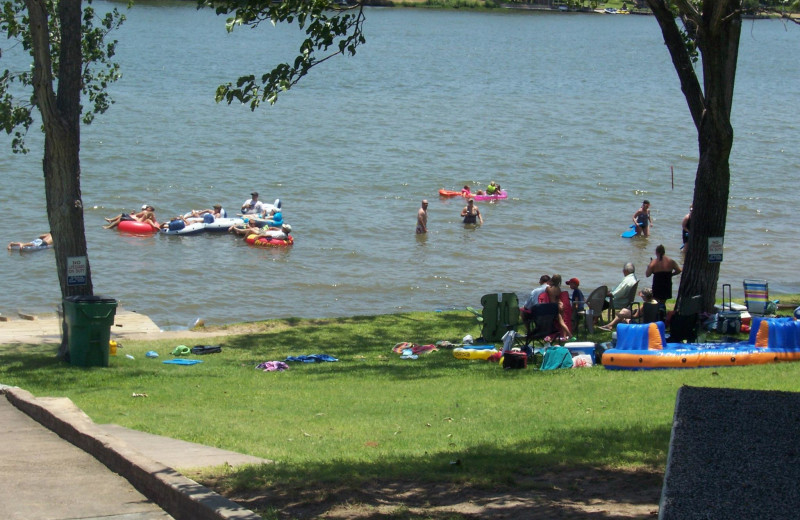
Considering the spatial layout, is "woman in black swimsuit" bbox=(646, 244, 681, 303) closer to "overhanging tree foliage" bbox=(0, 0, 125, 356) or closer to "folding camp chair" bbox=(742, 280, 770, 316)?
"folding camp chair" bbox=(742, 280, 770, 316)

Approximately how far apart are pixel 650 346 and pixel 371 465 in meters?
5.73

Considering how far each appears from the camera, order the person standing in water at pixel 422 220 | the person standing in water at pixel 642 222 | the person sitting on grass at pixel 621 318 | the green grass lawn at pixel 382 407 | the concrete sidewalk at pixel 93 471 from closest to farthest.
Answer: the concrete sidewalk at pixel 93 471 < the green grass lawn at pixel 382 407 < the person sitting on grass at pixel 621 318 < the person standing in water at pixel 422 220 < the person standing in water at pixel 642 222

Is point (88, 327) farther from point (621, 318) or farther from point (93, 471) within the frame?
point (621, 318)

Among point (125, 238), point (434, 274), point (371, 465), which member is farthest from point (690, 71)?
point (125, 238)

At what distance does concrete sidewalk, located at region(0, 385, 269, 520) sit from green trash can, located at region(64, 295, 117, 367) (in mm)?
3662

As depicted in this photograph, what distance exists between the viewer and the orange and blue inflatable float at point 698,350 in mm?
11398

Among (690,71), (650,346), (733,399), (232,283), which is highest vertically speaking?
(690,71)

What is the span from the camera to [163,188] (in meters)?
34.1

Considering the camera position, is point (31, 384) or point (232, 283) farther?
point (232, 283)

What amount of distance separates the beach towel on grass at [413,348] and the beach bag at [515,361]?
204cm

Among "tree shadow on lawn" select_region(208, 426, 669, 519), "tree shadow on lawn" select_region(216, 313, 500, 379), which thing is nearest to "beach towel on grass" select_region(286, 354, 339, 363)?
"tree shadow on lawn" select_region(216, 313, 500, 379)

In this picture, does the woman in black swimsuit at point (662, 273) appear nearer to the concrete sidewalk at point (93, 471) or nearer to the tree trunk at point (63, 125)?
the tree trunk at point (63, 125)

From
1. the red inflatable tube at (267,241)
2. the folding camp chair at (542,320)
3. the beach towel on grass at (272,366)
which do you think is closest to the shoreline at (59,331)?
the beach towel on grass at (272,366)

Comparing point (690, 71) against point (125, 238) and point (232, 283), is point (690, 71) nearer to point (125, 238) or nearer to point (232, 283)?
point (232, 283)
